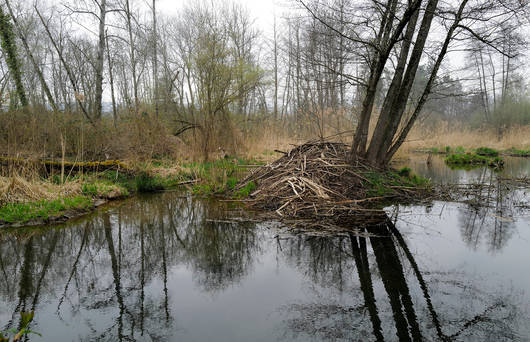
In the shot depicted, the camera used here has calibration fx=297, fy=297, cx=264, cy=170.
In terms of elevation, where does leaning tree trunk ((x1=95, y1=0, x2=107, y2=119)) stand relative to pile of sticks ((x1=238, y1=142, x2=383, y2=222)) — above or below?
above

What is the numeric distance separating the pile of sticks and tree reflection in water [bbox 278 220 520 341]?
1.33 meters

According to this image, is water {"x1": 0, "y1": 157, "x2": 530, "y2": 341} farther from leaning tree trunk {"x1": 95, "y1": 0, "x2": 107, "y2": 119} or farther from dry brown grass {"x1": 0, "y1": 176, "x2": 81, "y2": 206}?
leaning tree trunk {"x1": 95, "y1": 0, "x2": 107, "y2": 119}

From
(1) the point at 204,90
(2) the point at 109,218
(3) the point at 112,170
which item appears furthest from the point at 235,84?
(2) the point at 109,218

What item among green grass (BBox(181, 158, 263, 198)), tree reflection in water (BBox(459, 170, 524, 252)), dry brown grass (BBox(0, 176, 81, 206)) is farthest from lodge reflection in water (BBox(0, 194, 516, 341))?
green grass (BBox(181, 158, 263, 198))

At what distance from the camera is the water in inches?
83.3

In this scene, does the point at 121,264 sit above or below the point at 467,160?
below

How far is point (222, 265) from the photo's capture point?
127 inches

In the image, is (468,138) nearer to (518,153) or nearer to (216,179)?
(518,153)

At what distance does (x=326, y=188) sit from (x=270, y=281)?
2.63m

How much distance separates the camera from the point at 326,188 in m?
5.16

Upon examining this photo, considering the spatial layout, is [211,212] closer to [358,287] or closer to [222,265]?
[222,265]

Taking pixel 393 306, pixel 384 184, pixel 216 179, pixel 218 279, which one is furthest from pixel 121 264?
pixel 384 184

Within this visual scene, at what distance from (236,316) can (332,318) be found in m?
0.72

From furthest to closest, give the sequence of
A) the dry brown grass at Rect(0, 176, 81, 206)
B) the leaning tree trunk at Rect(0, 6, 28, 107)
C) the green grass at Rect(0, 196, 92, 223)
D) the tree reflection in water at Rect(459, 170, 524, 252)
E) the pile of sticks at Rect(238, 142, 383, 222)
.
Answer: the leaning tree trunk at Rect(0, 6, 28, 107)
the dry brown grass at Rect(0, 176, 81, 206)
the pile of sticks at Rect(238, 142, 383, 222)
the green grass at Rect(0, 196, 92, 223)
the tree reflection in water at Rect(459, 170, 524, 252)
